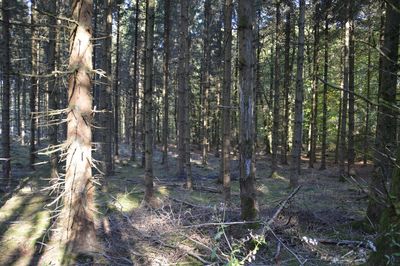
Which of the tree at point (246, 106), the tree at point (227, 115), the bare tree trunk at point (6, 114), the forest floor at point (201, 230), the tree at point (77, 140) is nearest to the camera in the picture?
the forest floor at point (201, 230)

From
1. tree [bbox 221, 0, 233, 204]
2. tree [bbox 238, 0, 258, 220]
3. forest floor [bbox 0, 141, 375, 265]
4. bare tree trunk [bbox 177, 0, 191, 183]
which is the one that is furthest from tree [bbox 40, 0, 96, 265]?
bare tree trunk [bbox 177, 0, 191, 183]

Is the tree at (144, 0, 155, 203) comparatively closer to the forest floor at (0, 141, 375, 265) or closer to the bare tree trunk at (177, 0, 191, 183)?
the forest floor at (0, 141, 375, 265)

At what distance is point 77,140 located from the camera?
6867mm

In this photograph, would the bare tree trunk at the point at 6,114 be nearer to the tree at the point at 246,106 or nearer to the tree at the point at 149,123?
the tree at the point at 149,123

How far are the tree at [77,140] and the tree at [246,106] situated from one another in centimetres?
280

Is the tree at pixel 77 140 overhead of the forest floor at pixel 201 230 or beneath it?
overhead

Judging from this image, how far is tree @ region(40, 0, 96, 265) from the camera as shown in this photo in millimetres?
6867

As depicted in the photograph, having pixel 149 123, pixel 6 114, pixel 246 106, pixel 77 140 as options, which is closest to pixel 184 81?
pixel 149 123

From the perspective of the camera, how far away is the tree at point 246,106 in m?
7.09

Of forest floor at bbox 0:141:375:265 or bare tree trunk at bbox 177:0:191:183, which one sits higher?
bare tree trunk at bbox 177:0:191:183

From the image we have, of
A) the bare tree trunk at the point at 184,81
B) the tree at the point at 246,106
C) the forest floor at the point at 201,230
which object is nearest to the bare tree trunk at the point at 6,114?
the forest floor at the point at 201,230

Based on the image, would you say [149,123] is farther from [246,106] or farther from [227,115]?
[246,106]

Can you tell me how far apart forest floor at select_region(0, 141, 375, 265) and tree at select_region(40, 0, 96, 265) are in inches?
16.8

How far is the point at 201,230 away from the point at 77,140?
119 inches
